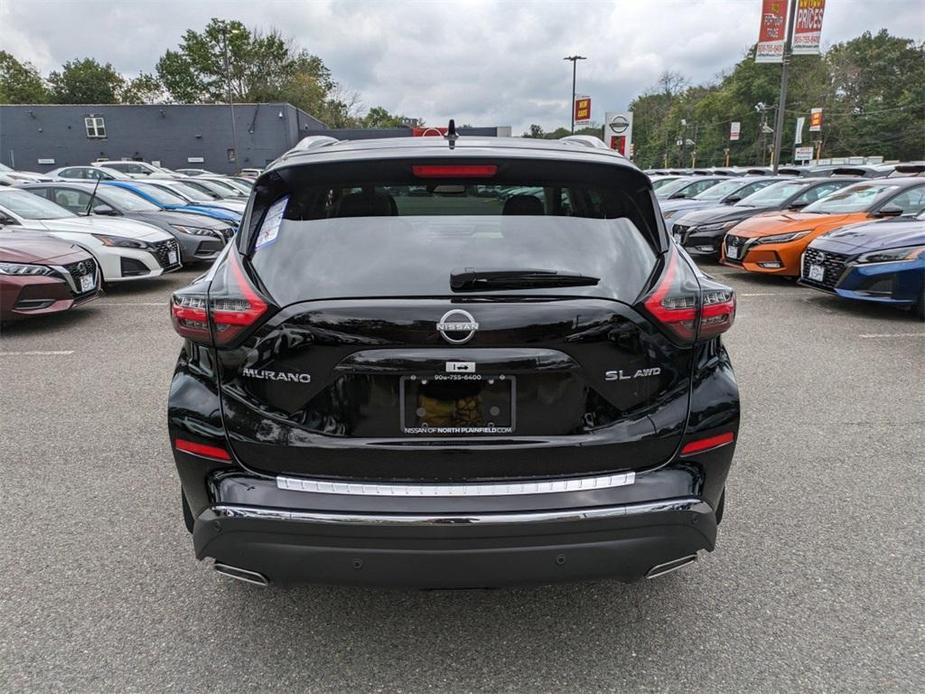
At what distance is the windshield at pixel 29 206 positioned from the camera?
9.12 m

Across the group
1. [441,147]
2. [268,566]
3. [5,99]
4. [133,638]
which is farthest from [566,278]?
[5,99]

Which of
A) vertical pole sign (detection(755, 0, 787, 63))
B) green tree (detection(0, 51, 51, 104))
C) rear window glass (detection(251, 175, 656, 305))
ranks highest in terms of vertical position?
green tree (detection(0, 51, 51, 104))

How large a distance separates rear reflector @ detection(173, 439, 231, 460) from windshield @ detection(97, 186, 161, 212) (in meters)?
10.5

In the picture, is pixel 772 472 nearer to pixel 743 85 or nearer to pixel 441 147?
pixel 441 147

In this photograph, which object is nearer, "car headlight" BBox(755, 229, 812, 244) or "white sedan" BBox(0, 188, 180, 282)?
"white sedan" BBox(0, 188, 180, 282)

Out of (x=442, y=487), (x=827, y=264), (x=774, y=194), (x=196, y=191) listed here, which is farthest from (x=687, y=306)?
(x=196, y=191)

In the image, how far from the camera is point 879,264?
737 cm

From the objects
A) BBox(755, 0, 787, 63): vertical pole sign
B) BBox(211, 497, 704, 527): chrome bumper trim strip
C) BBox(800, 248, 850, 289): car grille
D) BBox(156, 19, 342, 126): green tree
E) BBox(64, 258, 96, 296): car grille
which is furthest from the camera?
BBox(156, 19, 342, 126): green tree

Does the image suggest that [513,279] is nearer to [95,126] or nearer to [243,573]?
[243,573]

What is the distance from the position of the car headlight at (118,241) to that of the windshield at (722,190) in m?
12.3

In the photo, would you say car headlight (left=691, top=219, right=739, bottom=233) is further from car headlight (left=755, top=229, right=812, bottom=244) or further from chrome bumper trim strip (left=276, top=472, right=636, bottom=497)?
chrome bumper trim strip (left=276, top=472, right=636, bottom=497)

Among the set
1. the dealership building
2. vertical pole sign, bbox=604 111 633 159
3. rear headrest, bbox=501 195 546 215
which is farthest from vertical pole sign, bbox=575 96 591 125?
rear headrest, bbox=501 195 546 215

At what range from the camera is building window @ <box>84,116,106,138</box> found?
4975 cm

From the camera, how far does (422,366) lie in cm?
194
